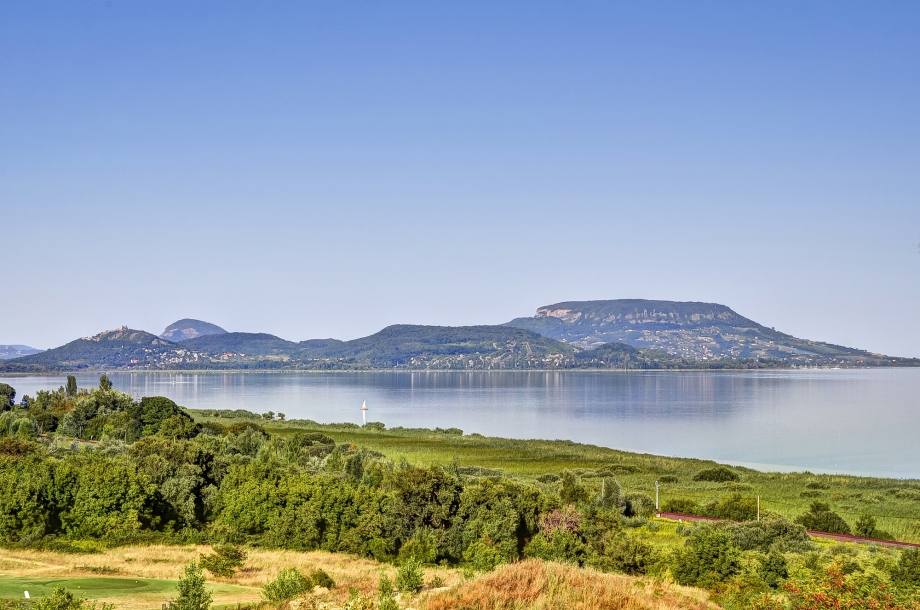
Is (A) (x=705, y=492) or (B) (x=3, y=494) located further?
(A) (x=705, y=492)

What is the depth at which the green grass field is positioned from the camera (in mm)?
41031

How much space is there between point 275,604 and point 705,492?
32.5 meters

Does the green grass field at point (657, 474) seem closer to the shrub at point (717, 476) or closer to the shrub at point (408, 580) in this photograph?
the shrub at point (717, 476)

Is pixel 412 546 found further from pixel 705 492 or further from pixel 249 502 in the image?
pixel 705 492

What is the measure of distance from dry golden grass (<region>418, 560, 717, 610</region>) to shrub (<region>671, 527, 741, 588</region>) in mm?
6578

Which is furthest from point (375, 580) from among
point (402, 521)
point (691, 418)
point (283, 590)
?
point (691, 418)

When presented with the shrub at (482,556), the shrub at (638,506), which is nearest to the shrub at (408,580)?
the shrub at (482,556)

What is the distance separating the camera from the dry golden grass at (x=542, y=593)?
16.0 meters

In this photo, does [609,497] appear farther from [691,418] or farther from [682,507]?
[691,418]

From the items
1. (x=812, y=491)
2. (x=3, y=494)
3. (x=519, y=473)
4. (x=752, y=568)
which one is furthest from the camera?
(x=519, y=473)

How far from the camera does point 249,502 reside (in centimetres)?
3319

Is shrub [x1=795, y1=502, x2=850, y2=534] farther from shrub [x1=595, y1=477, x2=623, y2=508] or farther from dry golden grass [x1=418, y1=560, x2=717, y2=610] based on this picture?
dry golden grass [x1=418, y1=560, x2=717, y2=610]

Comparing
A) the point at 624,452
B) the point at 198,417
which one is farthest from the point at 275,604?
the point at 198,417

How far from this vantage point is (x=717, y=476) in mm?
51188
